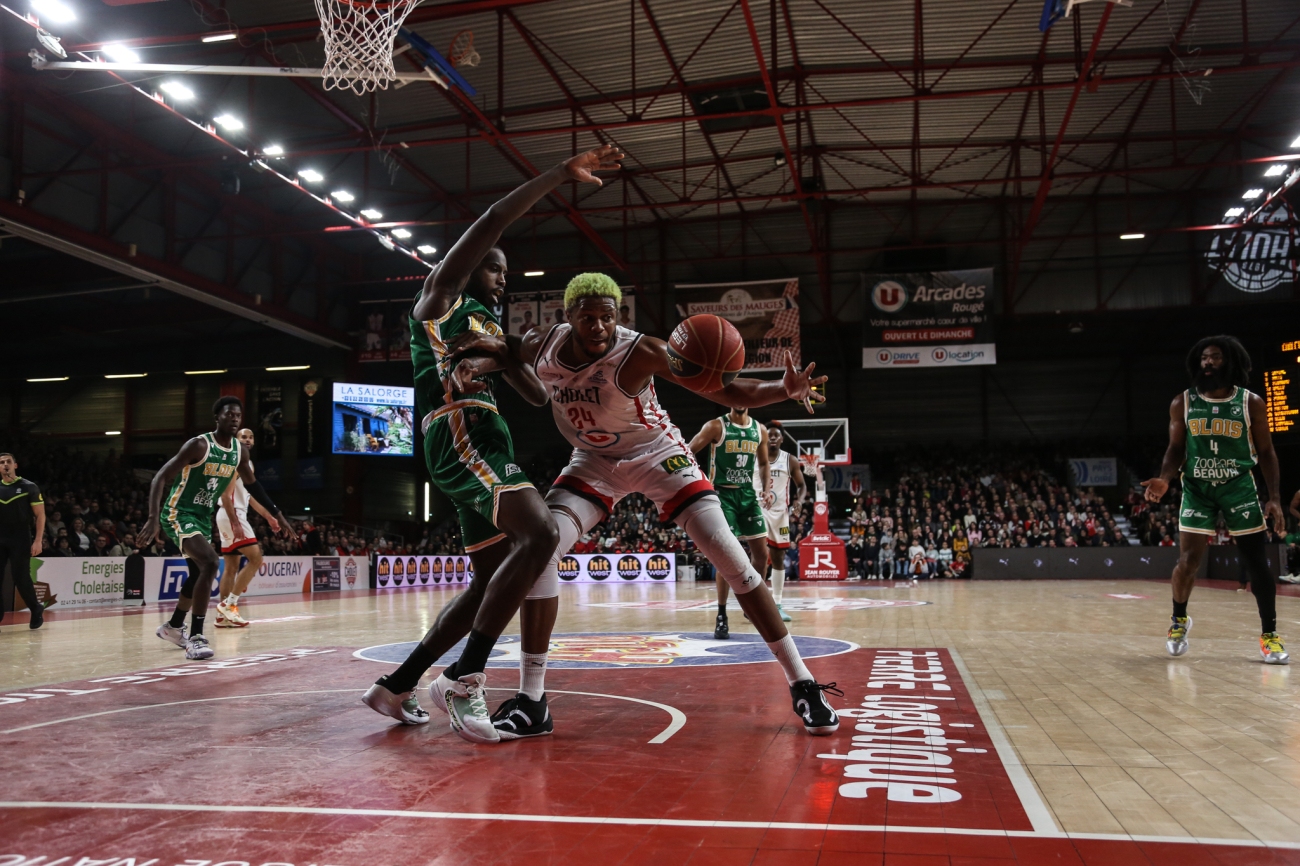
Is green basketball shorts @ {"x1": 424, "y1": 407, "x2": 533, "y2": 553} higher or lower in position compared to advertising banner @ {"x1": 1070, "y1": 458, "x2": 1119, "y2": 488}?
lower

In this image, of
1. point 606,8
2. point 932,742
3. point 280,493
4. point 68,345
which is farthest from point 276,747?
point 68,345

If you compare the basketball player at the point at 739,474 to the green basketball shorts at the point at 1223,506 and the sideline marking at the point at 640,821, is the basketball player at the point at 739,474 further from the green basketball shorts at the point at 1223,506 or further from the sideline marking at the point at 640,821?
the sideline marking at the point at 640,821

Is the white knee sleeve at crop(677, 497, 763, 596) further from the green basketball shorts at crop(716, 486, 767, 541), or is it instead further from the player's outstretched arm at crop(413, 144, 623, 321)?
the green basketball shorts at crop(716, 486, 767, 541)

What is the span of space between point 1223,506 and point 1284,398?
2161 centimetres

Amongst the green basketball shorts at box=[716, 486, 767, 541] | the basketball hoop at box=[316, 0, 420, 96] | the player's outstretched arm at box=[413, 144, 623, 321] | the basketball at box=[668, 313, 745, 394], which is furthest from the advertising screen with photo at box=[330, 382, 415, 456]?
the basketball at box=[668, 313, 745, 394]

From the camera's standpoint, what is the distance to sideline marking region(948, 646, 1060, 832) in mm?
2588

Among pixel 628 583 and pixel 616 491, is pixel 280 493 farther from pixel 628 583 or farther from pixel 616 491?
pixel 616 491

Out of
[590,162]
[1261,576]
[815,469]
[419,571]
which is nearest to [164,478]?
[590,162]

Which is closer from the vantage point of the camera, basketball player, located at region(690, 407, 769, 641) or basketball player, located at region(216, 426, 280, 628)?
basketball player, located at region(690, 407, 769, 641)

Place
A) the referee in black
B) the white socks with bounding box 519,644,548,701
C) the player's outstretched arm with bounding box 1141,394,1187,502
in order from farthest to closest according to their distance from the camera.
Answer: the referee in black → the player's outstretched arm with bounding box 1141,394,1187,502 → the white socks with bounding box 519,644,548,701

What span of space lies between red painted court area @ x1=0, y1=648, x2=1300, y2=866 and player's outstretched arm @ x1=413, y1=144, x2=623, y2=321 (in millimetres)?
1890

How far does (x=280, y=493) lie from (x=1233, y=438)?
33.5m

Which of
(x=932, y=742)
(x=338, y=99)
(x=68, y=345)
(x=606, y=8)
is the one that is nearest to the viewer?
(x=932, y=742)

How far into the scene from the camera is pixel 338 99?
66.3 feet
